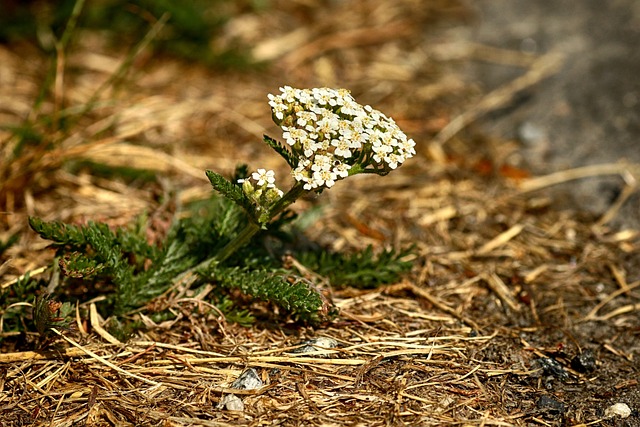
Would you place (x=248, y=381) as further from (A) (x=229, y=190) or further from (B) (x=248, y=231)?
(A) (x=229, y=190)

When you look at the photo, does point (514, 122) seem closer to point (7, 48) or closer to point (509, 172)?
point (509, 172)

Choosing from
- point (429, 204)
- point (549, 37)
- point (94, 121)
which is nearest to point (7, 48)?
point (94, 121)

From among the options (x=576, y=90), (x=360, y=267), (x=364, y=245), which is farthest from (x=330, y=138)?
(x=576, y=90)

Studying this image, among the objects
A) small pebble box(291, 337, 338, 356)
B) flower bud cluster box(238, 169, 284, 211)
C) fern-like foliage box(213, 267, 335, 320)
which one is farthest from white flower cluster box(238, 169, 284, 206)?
small pebble box(291, 337, 338, 356)

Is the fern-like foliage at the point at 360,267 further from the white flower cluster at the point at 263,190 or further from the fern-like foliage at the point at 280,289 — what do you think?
the white flower cluster at the point at 263,190

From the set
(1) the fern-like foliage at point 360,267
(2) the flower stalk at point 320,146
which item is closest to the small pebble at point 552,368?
(1) the fern-like foliage at point 360,267

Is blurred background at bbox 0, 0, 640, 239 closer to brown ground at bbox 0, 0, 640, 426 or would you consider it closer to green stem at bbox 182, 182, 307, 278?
brown ground at bbox 0, 0, 640, 426
